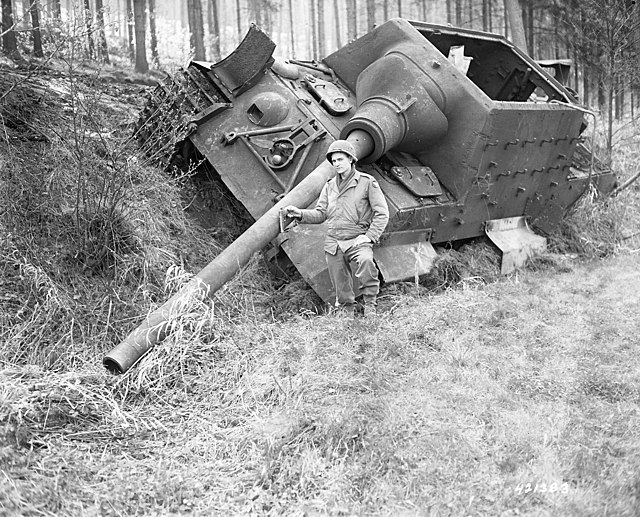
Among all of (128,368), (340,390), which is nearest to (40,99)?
(128,368)

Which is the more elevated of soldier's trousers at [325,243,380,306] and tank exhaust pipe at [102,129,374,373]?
tank exhaust pipe at [102,129,374,373]

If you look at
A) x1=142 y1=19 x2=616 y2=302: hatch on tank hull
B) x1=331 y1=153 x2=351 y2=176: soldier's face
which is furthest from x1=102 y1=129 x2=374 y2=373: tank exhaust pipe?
x1=142 y1=19 x2=616 y2=302: hatch on tank hull

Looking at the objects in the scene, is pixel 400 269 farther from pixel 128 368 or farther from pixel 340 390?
pixel 128 368

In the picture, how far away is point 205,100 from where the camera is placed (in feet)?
25.8

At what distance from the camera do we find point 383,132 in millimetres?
6863

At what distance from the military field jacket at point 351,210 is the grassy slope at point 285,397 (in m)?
0.69

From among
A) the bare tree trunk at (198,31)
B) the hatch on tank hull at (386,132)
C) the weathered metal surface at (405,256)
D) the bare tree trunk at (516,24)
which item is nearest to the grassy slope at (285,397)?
the weathered metal surface at (405,256)

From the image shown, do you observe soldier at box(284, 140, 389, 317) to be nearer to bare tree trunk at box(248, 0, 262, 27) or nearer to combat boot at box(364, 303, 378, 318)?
combat boot at box(364, 303, 378, 318)

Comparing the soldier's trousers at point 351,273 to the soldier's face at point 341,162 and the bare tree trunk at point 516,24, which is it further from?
the bare tree trunk at point 516,24

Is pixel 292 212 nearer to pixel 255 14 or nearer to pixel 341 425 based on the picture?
pixel 341 425

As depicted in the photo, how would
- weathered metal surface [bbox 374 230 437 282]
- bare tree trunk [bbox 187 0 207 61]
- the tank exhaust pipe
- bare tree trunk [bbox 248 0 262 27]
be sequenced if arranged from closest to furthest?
the tank exhaust pipe → weathered metal surface [bbox 374 230 437 282] → bare tree trunk [bbox 187 0 207 61] → bare tree trunk [bbox 248 0 262 27]

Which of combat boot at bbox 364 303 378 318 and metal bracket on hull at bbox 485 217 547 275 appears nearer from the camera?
combat boot at bbox 364 303 378 318

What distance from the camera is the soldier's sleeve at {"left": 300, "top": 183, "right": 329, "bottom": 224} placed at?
6.04m

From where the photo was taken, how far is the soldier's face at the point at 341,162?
604 centimetres
